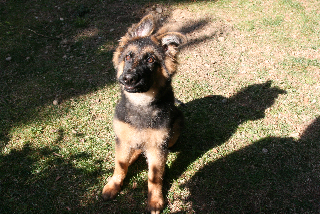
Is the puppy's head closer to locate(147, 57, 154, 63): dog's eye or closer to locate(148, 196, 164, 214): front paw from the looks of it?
locate(147, 57, 154, 63): dog's eye

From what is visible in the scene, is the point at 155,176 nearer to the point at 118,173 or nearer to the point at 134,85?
the point at 118,173

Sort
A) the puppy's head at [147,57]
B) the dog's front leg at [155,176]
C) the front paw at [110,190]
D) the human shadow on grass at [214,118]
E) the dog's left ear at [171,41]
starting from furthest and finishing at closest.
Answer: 1. the human shadow on grass at [214,118]
2. the front paw at [110,190]
3. the dog's front leg at [155,176]
4. the dog's left ear at [171,41]
5. the puppy's head at [147,57]

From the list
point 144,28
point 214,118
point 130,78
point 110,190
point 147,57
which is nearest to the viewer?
point 130,78

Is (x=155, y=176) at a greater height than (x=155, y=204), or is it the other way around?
(x=155, y=176)

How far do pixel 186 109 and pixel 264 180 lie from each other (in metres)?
2.09

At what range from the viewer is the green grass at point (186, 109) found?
377 centimetres

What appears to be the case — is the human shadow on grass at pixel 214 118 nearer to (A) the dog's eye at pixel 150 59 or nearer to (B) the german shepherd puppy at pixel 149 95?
(B) the german shepherd puppy at pixel 149 95

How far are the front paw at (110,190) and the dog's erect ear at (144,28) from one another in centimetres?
229

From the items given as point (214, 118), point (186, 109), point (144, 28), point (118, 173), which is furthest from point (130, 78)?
point (214, 118)

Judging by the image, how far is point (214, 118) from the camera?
5.09 metres

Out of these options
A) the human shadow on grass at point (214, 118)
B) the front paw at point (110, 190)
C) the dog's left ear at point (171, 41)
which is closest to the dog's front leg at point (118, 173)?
the front paw at point (110, 190)

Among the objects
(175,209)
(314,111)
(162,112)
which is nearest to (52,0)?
(162,112)

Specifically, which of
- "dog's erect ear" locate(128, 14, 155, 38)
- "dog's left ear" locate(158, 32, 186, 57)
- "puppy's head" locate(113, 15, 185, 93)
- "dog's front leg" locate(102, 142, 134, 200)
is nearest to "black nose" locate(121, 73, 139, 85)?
"puppy's head" locate(113, 15, 185, 93)

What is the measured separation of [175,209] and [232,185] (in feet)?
3.44
